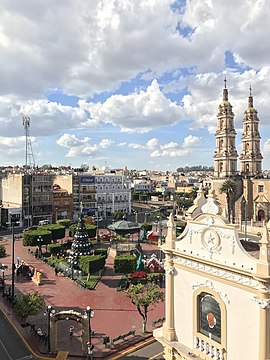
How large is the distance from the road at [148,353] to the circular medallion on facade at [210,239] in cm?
1223

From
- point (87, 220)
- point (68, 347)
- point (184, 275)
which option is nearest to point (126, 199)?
point (87, 220)

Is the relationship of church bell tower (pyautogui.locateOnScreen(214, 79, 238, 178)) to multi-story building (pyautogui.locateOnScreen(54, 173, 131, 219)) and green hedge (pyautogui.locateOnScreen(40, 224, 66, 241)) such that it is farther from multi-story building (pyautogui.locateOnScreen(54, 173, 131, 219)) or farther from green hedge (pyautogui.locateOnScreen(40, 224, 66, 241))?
green hedge (pyautogui.locateOnScreen(40, 224, 66, 241))

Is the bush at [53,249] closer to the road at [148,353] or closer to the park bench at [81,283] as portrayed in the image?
the park bench at [81,283]

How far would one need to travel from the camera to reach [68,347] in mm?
22312

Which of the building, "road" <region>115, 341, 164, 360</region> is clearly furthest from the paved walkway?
Result: the building

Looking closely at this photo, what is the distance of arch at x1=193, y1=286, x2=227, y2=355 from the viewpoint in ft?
39.3

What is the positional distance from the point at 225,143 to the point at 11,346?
197 feet

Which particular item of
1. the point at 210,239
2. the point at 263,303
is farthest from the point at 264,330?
Result: the point at 210,239

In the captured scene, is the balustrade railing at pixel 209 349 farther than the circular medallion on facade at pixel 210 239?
No

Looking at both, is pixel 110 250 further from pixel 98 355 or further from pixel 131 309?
pixel 98 355

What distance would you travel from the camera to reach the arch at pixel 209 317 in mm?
11989

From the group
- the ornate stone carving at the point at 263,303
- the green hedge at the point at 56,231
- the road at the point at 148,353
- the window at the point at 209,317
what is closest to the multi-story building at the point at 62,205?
the green hedge at the point at 56,231

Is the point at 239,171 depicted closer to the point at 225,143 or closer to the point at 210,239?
the point at 225,143

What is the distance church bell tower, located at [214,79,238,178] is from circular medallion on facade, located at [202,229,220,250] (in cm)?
6043
